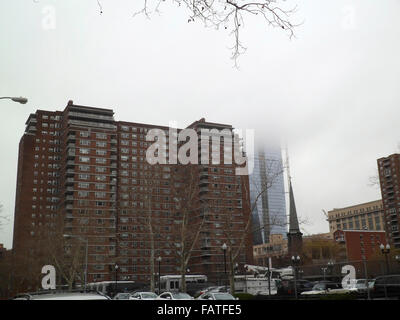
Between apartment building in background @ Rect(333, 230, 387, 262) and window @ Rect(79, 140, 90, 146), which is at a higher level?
window @ Rect(79, 140, 90, 146)

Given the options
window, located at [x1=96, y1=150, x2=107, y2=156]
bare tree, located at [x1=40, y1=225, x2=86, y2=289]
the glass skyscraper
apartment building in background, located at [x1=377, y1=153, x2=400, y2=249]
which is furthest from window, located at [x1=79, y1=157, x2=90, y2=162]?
apartment building in background, located at [x1=377, y1=153, x2=400, y2=249]

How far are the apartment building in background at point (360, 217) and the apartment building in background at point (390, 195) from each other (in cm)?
2142

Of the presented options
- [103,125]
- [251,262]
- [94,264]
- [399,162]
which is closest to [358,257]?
[399,162]

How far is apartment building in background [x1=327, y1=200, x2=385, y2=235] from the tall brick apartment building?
70.9m

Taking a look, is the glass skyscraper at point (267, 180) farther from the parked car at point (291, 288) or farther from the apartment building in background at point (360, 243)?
the apartment building in background at point (360, 243)

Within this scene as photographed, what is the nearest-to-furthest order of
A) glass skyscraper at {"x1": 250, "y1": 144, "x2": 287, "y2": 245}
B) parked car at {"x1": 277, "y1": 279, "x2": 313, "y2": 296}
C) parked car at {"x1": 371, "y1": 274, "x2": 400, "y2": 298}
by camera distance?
1. parked car at {"x1": 371, "y1": 274, "x2": 400, "y2": 298}
2. glass skyscraper at {"x1": 250, "y1": 144, "x2": 287, "y2": 245}
3. parked car at {"x1": 277, "y1": 279, "x2": 313, "y2": 296}

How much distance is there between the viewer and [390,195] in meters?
138

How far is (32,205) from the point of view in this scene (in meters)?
121

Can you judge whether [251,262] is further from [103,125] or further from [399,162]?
[103,125]

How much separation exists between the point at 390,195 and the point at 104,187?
3636 inches

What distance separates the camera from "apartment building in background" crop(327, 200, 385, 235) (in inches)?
6467

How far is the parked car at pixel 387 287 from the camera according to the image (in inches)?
930

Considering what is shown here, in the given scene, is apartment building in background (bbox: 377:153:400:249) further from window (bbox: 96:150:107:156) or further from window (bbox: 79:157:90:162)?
window (bbox: 79:157:90:162)
